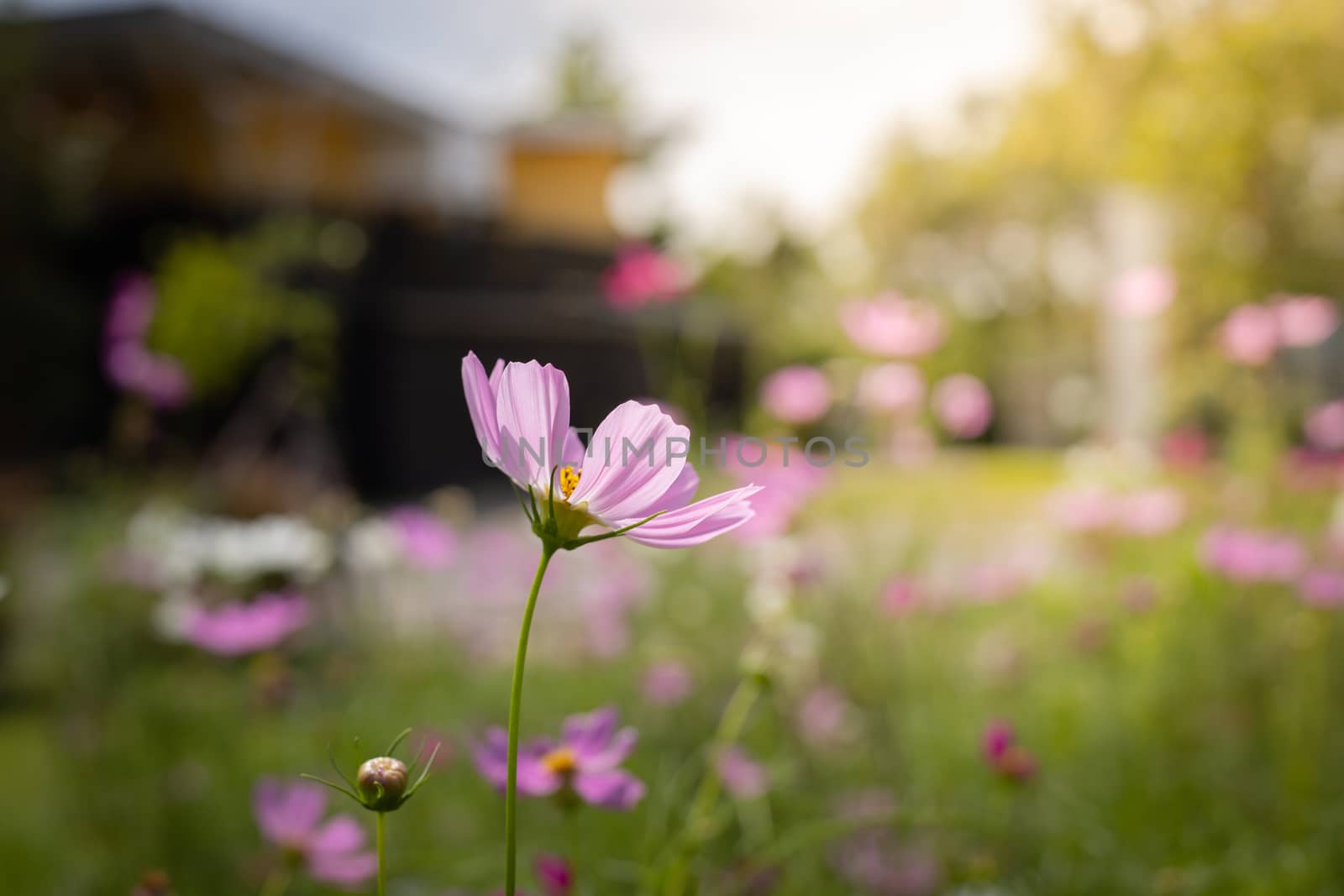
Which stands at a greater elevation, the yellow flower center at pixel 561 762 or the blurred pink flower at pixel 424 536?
the blurred pink flower at pixel 424 536

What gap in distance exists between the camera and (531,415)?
33 centimetres

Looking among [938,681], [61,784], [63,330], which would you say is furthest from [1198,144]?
[63,330]

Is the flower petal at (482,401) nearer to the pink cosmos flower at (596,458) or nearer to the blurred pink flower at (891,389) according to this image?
the pink cosmos flower at (596,458)

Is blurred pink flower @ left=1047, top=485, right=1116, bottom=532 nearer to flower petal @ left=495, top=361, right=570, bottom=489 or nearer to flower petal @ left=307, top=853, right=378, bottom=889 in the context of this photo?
flower petal @ left=307, top=853, right=378, bottom=889

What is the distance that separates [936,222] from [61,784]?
1089cm

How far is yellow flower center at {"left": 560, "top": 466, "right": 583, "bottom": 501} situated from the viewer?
0.34m

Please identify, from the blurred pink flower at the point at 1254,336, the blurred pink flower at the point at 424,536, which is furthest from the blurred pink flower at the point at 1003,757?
the blurred pink flower at the point at 1254,336

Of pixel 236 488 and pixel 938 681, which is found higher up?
pixel 236 488

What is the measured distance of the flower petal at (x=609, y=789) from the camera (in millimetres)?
447

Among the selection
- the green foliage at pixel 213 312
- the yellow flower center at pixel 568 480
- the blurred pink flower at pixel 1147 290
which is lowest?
the yellow flower center at pixel 568 480

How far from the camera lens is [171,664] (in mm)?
2561

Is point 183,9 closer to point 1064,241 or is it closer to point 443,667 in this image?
point 443,667

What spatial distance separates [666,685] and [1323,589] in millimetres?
774

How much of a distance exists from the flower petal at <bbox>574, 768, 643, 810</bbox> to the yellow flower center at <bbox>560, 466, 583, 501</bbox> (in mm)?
152
